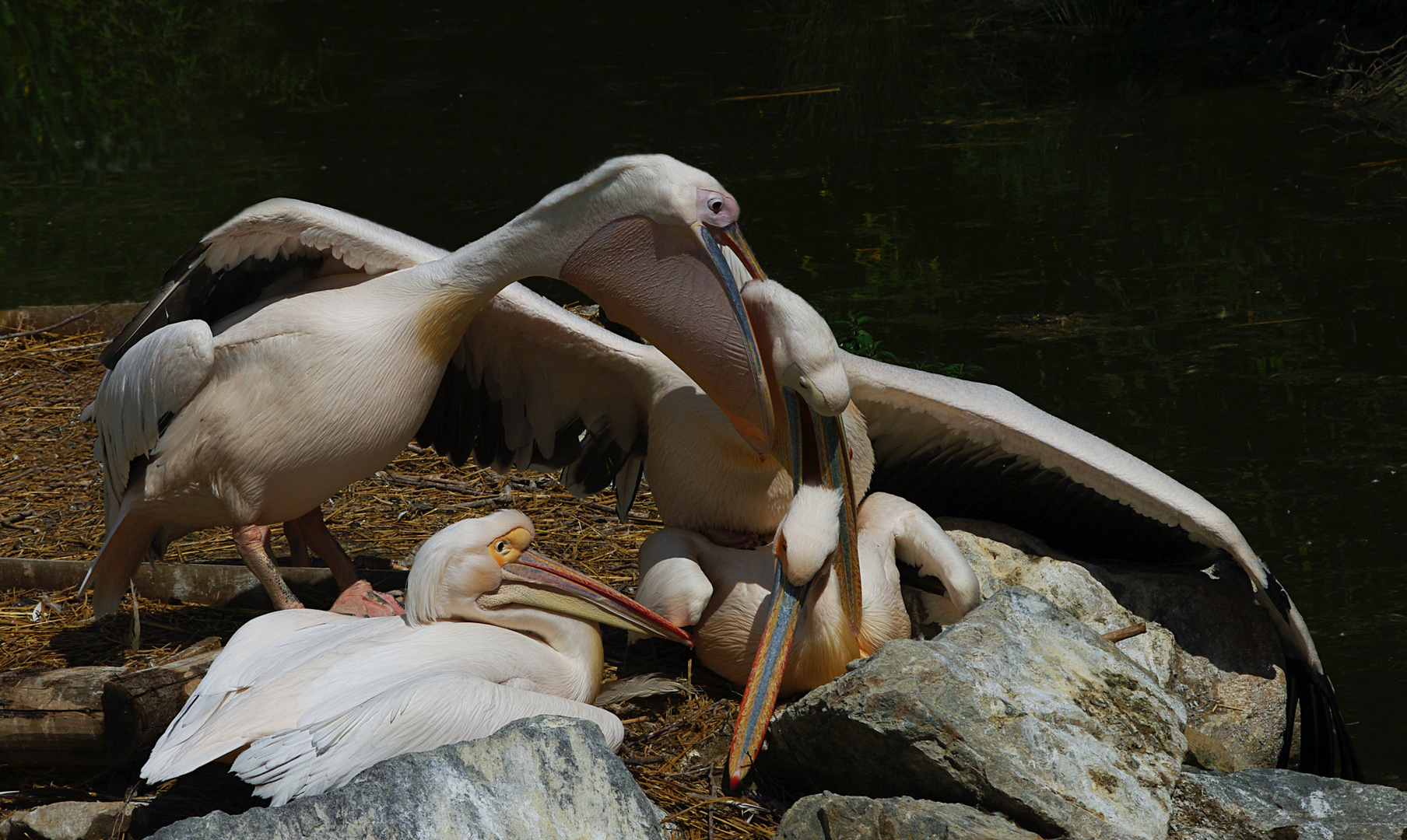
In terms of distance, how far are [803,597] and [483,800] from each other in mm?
985

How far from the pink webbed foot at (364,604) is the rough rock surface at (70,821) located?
28.0 inches

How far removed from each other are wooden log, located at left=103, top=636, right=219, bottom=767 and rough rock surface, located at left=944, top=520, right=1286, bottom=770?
77.0 inches

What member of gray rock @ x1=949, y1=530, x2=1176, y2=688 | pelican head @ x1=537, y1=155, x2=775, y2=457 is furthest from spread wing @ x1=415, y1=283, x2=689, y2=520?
gray rock @ x1=949, y1=530, x2=1176, y2=688

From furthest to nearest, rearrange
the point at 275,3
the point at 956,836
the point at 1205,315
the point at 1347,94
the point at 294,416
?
the point at 275,3 → the point at 1347,94 → the point at 1205,315 → the point at 294,416 → the point at 956,836

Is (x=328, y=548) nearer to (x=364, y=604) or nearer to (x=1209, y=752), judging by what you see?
(x=364, y=604)

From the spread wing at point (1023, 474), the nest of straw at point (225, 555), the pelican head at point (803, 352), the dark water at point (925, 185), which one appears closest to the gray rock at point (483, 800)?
the nest of straw at point (225, 555)

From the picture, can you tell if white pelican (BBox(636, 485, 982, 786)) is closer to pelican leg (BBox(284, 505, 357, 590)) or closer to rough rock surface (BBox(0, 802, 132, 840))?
pelican leg (BBox(284, 505, 357, 590))

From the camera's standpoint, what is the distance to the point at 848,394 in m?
2.77

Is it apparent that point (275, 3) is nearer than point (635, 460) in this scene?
No

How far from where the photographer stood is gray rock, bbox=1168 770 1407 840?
2449 mm

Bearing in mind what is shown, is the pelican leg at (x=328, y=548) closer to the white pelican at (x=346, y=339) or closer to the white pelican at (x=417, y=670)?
the white pelican at (x=346, y=339)

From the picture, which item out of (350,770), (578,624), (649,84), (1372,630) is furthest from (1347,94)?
(350,770)

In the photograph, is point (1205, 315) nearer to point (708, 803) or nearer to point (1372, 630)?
point (1372, 630)

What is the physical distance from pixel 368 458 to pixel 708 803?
1148mm
